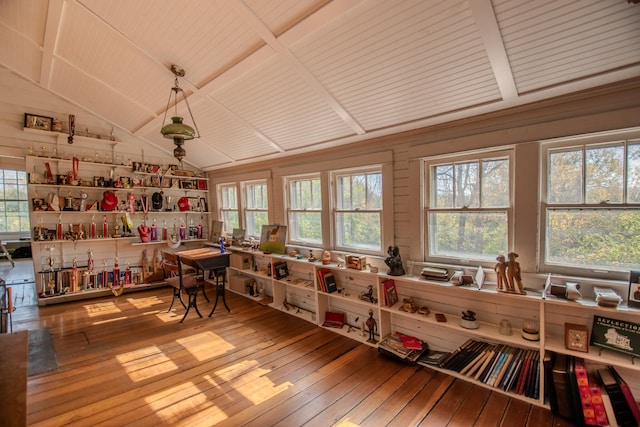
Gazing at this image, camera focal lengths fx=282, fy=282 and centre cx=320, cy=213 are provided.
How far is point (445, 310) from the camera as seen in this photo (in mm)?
2801

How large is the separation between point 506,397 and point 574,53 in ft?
8.26

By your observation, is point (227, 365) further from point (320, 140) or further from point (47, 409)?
point (320, 140)

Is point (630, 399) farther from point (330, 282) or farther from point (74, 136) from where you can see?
point (74, 136)

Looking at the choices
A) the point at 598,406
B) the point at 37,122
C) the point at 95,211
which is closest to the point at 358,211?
the point at 598,406

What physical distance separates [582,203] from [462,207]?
86 centimetres

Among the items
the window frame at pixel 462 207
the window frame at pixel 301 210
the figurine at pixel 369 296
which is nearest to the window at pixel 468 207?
the window frame at pixel 462 207

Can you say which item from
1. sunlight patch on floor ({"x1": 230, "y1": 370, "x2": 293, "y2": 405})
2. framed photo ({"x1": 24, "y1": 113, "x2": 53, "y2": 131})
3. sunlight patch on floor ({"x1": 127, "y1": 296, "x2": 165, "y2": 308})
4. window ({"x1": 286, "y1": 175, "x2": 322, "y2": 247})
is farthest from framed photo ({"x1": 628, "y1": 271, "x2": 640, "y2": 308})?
framed photo ({"x1": 24, "y1": 113, "x2": 53, "y2": 131})

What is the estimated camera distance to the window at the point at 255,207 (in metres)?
5.10

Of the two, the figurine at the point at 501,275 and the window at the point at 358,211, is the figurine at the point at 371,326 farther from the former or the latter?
the figurine at the point at 501,275

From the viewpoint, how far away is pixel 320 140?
3562 millimetres

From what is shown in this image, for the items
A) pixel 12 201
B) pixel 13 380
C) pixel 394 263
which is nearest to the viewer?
pixel 13 380

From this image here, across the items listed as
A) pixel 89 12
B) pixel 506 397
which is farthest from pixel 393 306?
pixel 89 12

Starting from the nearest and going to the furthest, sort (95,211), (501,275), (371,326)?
1. (501,275)
2. (371,326)
3. (95,211)

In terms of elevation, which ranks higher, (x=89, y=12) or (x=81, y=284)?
(x=89, y=12)
